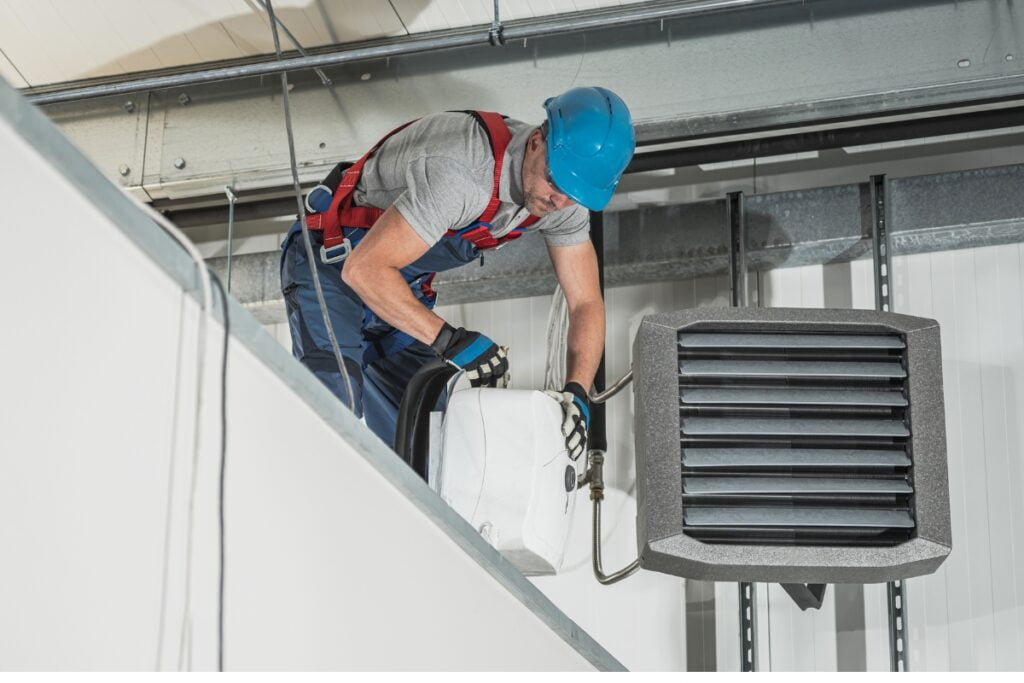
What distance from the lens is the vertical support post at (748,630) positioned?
107 inches

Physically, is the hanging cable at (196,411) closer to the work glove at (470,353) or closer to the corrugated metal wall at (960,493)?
the work glove at (470,353)

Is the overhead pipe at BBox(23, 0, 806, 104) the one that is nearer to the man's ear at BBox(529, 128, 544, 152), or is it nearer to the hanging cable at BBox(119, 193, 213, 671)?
the man's ear at BBox(529, 128, 544, 152)

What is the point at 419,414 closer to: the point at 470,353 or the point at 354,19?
the point at 470,353

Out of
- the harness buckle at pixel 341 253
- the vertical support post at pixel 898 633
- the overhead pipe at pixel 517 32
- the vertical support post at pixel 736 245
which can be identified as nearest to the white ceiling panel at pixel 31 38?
the overhead pipe at pixel 517 32

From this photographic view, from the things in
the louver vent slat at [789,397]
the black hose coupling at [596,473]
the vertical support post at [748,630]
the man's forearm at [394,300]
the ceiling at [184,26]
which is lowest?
the vertical support post at [748,630]

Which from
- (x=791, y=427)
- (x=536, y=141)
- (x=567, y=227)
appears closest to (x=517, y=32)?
(x=536, y=141)

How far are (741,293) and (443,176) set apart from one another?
109 cm

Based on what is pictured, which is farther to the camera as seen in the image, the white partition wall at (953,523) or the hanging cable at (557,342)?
the white partition wall at (953,523)

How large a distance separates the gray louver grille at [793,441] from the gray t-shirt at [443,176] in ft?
1.50

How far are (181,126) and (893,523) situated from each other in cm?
196

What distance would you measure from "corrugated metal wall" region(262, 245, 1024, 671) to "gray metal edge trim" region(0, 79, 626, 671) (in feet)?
5.75

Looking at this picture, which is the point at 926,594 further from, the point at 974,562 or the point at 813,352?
the point at 813,352

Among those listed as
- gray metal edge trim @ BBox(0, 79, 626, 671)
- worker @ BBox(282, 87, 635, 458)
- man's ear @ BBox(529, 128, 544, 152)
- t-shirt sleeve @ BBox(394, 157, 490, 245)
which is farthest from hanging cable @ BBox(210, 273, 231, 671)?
man's ear @ BBox(529, 128, 544, 152)

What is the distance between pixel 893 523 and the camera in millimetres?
1695
